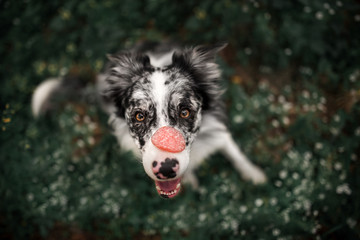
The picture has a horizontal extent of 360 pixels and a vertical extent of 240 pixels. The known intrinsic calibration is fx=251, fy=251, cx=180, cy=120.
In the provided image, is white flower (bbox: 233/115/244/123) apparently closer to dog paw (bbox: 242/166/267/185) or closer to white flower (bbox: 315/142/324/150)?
dog paw (bbox: 242/166/267/185)

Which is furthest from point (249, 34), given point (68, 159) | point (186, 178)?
point (68, 159)

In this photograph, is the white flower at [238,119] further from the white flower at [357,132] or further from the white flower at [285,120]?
the white flower at [357,132]

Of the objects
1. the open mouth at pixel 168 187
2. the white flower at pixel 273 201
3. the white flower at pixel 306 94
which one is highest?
the open mouth at pixel 168 187

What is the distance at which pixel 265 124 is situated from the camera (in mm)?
3438

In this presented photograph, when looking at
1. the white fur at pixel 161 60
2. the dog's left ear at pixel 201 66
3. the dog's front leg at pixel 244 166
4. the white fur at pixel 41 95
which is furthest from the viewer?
the white fur at pixel 41 95

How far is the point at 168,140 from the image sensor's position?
6.19ft

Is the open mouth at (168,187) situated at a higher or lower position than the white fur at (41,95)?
lower

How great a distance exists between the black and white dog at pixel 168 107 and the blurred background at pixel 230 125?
2.71ft

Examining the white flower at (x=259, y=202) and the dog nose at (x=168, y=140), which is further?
the white flower at (x=259, y=202)

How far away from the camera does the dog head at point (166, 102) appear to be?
1.91 metres

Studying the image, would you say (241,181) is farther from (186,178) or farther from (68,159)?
(68,159)

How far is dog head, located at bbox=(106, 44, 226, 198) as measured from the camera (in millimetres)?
1909

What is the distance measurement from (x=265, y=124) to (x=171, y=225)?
180cm

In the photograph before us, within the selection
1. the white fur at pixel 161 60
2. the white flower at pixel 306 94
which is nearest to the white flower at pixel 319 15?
the white flower at pixel 306 94
